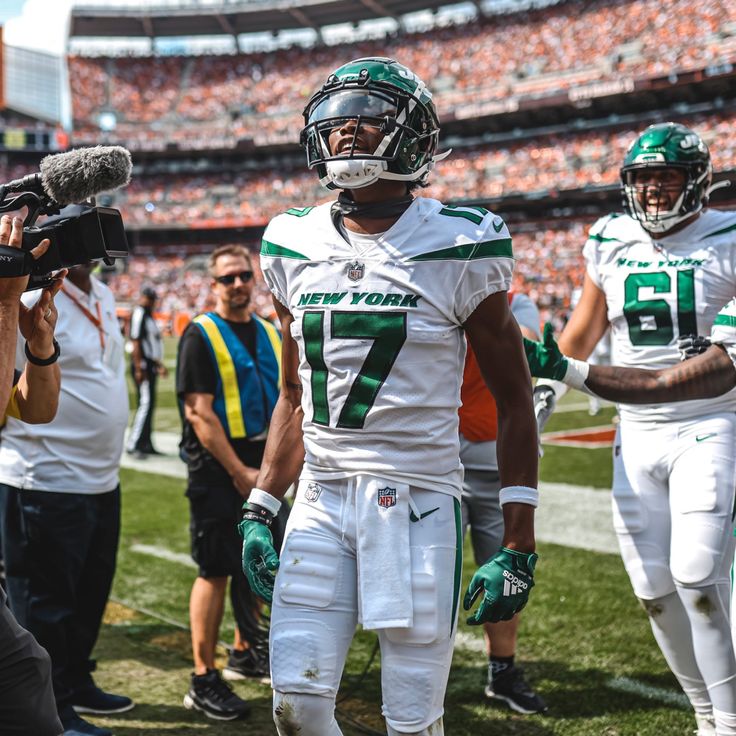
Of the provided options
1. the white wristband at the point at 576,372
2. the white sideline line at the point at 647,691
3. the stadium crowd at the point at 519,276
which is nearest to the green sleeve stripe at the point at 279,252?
the white wristband at the point at 576,372

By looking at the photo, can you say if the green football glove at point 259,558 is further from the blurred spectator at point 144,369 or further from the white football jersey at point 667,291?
the blurred spectator at point 144,369

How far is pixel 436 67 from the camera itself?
37156 millimetres

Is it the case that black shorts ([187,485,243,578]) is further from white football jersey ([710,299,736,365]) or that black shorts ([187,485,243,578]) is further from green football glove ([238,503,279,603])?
white football jersey ([710,299,736,365])

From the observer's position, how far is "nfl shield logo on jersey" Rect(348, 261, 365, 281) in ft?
6.98

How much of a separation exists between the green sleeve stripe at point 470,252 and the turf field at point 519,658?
1481mm

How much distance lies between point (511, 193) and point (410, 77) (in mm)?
31513

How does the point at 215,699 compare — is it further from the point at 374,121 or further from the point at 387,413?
the point at 374,121

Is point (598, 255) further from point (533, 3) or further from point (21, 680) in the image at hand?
point (533, 3)

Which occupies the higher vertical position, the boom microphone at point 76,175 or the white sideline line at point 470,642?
the boom microphone at point 76,175

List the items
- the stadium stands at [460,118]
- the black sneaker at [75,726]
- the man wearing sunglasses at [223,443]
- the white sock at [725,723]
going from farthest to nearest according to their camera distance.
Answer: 1. the stadium stands at [460,118]
2. the man wearing sunglasses at [223,443]
3. the black sneaker at [75,726]
4. the white sock at [725,723]

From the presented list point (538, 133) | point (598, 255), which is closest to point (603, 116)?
point (538, 133)

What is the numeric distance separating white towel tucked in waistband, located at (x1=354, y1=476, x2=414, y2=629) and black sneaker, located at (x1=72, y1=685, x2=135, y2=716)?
1.92 m

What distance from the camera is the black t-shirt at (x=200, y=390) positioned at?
12.3 ft

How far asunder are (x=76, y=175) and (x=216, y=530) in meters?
1.95
